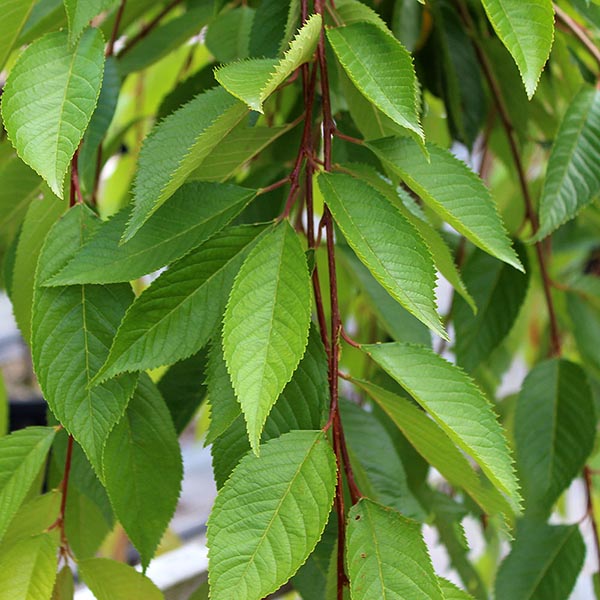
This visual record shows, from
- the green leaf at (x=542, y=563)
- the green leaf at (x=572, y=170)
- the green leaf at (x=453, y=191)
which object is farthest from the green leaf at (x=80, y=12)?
the green leaf at (x=542, y=563)

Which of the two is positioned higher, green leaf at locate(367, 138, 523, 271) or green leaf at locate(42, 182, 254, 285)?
green leaf at locate(367, 138, 523, 271)

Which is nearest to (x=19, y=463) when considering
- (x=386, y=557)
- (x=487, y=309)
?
(x=386, y=557)

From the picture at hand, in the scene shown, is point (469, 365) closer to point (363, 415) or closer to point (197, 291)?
point (363, 415)

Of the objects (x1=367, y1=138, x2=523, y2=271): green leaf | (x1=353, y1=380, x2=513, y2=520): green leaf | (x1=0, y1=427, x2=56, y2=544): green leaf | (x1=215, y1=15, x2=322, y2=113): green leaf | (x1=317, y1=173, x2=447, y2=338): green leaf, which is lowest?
(x1=0, y1=427, x2=56, y2=544): green leaf

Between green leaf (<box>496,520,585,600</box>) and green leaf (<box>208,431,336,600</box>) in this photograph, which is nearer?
green leaf (<box>208,431,336,600</box>)

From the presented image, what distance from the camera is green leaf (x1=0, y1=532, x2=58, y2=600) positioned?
0.31 m

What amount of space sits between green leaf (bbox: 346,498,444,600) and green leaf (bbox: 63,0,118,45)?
17cm

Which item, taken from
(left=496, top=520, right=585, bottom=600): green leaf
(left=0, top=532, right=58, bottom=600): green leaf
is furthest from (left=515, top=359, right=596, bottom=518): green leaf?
(left=0, top=532, right=58, bottom=600): green leaf

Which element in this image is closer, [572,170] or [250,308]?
[250,308]

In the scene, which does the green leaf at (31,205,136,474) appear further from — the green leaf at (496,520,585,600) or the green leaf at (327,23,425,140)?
the green leaf at (496,520,585,600)

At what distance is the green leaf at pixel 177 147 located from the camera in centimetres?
28

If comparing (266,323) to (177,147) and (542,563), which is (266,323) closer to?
(177,147)

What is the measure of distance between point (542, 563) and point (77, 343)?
0.29 meters

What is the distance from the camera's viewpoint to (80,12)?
0.99ft
